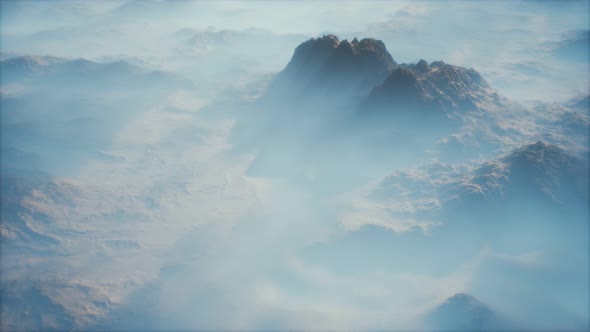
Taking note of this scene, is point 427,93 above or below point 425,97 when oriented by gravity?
above

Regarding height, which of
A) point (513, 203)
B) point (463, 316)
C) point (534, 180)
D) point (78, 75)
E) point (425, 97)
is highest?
point (78, 75)

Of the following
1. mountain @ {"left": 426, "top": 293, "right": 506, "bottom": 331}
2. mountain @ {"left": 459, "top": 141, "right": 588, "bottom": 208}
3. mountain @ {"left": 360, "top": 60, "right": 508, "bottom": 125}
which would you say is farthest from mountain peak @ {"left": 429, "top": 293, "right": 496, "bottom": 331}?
mountain @ {"left": 360, "top": 60, "right": 508, "bottom": 125}

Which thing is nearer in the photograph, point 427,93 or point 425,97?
point 425,97

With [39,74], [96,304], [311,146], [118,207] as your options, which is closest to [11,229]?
[118,207]

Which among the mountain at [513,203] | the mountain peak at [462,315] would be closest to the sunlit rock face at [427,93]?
the mountain at [513,203]

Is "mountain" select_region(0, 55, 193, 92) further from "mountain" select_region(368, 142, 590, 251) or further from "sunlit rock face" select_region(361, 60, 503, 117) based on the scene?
"mountain" select_region(368, 142, 590, 251)

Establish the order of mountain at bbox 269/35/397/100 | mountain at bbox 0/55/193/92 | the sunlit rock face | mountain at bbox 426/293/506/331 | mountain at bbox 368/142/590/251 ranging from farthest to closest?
1. mountain at bbox 0/55/193/92
2. mountain at bbox 269/35/397/100
3. the sunlit rock face
4. mountain at bbox 368/142/590/251
5. mountain at bbox 426/293/506/331

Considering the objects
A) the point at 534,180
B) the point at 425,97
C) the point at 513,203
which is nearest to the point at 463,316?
the point at 513,203

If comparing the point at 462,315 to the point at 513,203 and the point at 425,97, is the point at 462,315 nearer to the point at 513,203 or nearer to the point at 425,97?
the point at 513,203

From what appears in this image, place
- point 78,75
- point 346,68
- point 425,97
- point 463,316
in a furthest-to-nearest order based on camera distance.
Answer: point 78,75 → point 346,68 → point 425,97 → point 463,316
